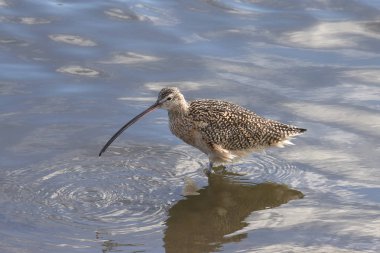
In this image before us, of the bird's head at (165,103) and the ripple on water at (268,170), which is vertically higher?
the bird's head at (165,103)

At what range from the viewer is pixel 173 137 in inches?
360

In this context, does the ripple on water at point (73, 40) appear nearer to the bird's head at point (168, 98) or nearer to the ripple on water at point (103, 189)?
the ripple on water at point (103, 189)

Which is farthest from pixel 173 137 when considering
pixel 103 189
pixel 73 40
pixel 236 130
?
pixel 73 40

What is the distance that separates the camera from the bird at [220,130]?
8562 mm

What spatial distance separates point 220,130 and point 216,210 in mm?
981

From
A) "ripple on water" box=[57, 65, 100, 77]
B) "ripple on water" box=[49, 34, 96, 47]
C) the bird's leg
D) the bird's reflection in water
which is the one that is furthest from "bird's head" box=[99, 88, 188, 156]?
"ripple on water" box=[49, 34, 96, 47]

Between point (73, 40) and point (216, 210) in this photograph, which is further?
point (73, 40)

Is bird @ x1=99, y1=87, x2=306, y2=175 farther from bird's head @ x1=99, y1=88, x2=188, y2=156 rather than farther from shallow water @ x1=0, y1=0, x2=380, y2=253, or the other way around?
shallow water @ x1=0, y1=0, x2=380, y2=253

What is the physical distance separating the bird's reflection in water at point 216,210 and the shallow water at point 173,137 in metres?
0.02

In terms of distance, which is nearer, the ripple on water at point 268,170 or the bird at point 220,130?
the ripple on water at point 268,170

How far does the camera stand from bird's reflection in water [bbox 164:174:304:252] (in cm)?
718

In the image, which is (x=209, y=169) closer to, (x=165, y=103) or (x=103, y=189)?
(x=165, y=103)

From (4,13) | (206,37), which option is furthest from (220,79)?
(4,13)

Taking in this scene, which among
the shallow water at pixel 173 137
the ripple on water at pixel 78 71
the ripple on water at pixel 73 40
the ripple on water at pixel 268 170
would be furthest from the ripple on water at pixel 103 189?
the ripple on water at pixel 73 40
